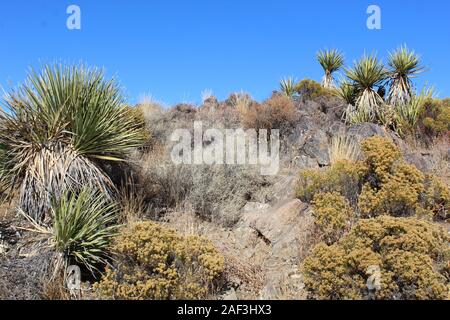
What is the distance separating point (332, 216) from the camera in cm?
593

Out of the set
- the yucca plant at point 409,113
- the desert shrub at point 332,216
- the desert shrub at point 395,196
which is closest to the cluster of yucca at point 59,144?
the desert shrub at point 332,216

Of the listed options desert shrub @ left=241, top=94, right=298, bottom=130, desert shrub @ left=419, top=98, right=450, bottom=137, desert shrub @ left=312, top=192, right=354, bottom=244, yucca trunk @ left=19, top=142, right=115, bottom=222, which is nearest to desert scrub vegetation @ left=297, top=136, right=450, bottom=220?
desert shrub @ left=312, top=192, right=354, bottom=244

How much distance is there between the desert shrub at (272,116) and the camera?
38.4ft

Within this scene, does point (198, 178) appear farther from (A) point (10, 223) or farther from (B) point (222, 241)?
(A) point (10, 223)

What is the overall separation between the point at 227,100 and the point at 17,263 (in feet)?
37.9

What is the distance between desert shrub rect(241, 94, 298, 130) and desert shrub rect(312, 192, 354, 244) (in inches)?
219

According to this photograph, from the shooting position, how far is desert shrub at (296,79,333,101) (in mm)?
16172

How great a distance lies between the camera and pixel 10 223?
21.4 feet

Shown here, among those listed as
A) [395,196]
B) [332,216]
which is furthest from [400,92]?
[332,216]

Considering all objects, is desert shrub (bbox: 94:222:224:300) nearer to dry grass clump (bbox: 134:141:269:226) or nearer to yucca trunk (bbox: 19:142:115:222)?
yucca trunk (bbox: 19:142:115:222)

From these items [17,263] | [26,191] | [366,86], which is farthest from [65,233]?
[366,86]

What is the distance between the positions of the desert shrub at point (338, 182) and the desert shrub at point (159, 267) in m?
2.19
